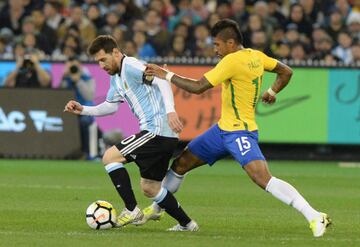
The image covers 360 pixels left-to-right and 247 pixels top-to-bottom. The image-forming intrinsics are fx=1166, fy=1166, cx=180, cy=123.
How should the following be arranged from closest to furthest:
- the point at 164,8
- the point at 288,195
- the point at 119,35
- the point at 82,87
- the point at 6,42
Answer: the point at 288,195 < the point at 82,87 < the point at 119,35 < the point at 6,42 < the point at 164,8

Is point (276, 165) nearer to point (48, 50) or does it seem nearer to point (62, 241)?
point (48, 50)

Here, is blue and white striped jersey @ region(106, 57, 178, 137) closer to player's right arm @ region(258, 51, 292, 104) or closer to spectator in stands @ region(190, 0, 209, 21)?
player's right arm @ region(258, 51, 292, 104)

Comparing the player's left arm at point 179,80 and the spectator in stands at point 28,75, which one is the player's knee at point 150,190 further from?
the spectator in stands at point 28,75

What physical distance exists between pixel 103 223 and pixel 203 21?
1427 cm

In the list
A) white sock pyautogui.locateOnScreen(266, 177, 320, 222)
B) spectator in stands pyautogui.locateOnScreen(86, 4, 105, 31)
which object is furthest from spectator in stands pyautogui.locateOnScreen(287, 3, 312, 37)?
white sock pyautogui.locateOnScreen(266, 177, 320, 222)

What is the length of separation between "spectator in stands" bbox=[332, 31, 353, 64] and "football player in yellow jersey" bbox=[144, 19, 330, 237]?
1198cm

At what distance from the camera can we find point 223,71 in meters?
11.2

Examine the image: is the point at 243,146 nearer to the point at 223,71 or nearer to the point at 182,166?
the point at 223,71

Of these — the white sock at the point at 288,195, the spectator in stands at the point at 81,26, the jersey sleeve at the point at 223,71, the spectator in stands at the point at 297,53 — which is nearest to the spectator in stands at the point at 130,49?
the spectator in stands at the point at 81,26

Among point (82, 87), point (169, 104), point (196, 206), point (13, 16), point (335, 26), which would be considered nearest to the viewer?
point (169, 104)

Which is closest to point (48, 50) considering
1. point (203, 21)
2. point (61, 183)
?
point (203, 21)

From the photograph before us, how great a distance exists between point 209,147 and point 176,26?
43.1 ft

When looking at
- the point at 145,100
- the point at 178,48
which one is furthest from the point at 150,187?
the point at 178,48

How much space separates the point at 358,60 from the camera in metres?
23.3
